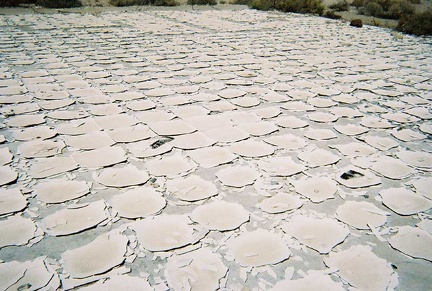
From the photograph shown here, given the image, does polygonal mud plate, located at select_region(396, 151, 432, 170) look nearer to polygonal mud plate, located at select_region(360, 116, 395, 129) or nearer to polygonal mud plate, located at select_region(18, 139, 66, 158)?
polygonal mud plate, located at select_region(360, 116, 395, 129)

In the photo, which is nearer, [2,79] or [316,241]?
[316,241]

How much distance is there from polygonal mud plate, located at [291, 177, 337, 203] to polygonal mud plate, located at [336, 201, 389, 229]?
0.36 ft

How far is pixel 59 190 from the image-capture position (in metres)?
1.72

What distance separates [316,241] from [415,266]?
0.40 m

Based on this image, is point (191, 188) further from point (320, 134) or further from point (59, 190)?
point (320, 134)

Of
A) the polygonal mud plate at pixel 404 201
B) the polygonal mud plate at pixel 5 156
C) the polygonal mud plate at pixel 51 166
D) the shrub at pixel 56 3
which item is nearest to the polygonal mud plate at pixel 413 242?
the polygonal mud plate at pixel 404 201

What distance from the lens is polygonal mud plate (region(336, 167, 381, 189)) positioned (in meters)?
1.88

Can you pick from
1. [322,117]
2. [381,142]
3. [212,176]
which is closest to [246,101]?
[322,117]

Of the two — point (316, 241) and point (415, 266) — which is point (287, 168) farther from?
point (415, 266)

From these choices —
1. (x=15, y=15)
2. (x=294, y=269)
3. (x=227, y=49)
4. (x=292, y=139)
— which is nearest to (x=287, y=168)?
(x=292, y=139)

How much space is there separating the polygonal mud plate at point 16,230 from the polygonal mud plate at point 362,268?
1.31 metres

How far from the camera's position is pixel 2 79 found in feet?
11.1

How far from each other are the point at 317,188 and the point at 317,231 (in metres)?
0.37

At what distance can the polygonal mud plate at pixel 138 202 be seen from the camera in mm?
1587
